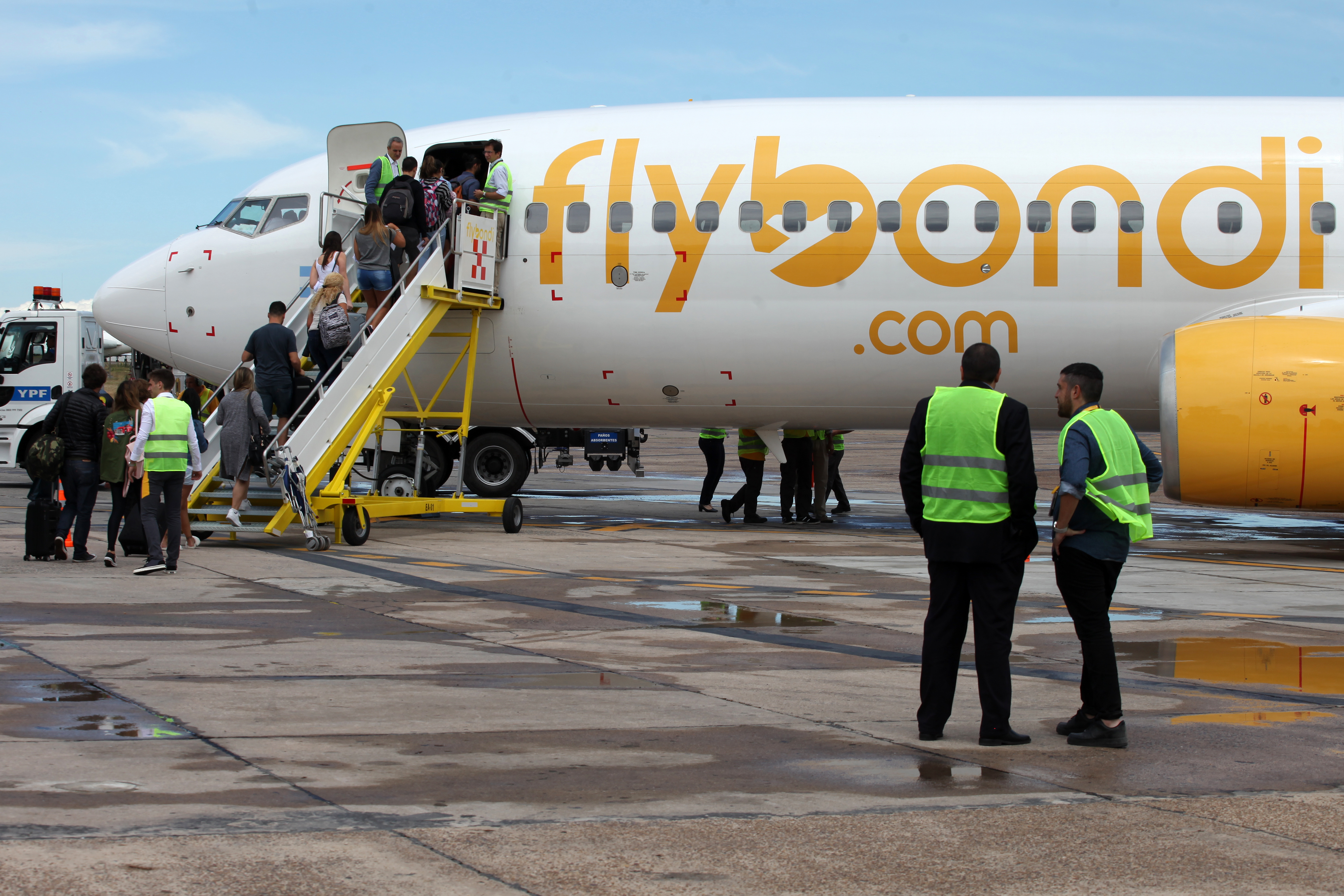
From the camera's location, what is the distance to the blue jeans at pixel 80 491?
1280 centimetres

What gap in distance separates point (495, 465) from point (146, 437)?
941 cm

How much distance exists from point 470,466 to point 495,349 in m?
4.30

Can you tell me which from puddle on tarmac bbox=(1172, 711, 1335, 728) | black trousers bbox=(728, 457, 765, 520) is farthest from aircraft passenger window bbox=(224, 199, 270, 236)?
puddle on tarmac bbox=(1172, 711, 1335, 728)

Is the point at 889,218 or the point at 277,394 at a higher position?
the point at 889,218

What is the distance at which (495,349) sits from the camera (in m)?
17.0

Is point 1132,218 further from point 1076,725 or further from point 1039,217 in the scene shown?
point 1076,725

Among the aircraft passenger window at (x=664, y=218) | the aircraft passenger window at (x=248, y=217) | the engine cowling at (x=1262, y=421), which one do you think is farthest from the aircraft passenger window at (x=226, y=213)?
the engine cowling at (x=1262, y=421)

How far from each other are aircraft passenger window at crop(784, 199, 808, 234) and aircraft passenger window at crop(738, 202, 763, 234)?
30cm

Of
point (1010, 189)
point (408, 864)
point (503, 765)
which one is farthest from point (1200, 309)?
point (408, 864)

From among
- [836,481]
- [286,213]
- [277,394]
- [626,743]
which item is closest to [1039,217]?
[836,481]

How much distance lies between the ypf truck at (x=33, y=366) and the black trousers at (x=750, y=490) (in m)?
13.6

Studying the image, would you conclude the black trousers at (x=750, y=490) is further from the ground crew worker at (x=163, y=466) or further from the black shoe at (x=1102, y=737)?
the black shoe at (x=1102, y=737)

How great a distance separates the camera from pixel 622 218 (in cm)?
1634

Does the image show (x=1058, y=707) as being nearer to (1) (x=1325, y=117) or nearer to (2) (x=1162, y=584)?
(2) (x=1162, y=584)
